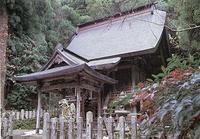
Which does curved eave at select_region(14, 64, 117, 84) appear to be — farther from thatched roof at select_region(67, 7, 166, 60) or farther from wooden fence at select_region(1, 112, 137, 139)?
wooden fence at select_region(1, 112, 137, 139)

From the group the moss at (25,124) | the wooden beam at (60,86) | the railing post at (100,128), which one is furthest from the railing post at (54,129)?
the moss at (25,124)

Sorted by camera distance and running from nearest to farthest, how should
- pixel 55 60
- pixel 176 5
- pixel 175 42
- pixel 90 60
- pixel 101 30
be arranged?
pixel 176 5 → pixel 55 60 → pixel 90 60 → pixel 175 42 → pixel 101 30

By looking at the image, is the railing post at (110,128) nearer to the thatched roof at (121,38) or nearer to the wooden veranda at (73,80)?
the wooden veranda at (73,80)

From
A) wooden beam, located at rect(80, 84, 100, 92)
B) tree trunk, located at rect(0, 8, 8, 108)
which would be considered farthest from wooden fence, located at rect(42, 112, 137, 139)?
tree trunk, located at rect(0, 8, 8, 108)

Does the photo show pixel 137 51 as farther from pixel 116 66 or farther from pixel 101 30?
pixel 101 30

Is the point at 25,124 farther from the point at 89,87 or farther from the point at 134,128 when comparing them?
the point at 134,128

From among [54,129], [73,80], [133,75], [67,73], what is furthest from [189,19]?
[54,129]

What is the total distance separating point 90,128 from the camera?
14.6ft

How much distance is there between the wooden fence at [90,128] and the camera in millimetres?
3748

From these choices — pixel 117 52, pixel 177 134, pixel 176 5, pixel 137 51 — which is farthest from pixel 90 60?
pixel 177 134

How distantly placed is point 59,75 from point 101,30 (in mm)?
7097

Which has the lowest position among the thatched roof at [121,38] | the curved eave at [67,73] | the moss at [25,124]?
the moss at [25,124]

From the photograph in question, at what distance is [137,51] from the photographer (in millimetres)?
11227

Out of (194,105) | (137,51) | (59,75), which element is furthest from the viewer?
(137,51)
